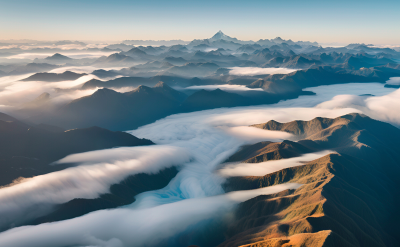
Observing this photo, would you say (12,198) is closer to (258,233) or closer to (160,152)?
(160,152)

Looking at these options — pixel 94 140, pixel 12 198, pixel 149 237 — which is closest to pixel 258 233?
pixel 149 237

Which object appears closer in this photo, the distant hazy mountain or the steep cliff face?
the steep cliff face

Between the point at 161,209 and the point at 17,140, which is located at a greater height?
the point at 17,140

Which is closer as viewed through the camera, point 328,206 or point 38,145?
point 328,206

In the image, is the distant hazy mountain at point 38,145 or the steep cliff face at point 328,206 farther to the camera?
the distant hazy mountain at point 38,145

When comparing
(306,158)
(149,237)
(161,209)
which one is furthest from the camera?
(306,158)

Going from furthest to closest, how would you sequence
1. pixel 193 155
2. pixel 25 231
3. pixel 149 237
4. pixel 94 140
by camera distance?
pixel 193 155, pixel 94 140, pixel 149 237, pixel 25 231

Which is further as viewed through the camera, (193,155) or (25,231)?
(193,155)

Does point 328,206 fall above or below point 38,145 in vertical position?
below
